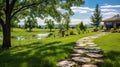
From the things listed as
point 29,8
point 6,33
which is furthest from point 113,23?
point 6,33

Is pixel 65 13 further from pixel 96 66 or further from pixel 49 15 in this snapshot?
→ pixel 96 66

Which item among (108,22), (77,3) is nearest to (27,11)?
(77,3)

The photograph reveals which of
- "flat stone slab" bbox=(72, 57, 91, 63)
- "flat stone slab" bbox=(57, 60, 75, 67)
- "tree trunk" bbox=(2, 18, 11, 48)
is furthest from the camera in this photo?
"tree trunk" bbox=(2, 18, 11, 48)

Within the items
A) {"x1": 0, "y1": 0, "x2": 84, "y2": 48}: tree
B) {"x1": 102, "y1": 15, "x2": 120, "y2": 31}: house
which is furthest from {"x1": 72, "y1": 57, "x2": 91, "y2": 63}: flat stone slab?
{"x1": 102, "y1": 15, "x2": 120, "y2": 31}: house

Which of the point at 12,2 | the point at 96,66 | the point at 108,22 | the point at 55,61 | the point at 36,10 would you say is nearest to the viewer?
the point at 96,66

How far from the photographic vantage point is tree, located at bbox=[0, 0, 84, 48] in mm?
16469

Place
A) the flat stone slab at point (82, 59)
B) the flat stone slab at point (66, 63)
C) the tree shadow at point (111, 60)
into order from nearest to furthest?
the flat stone slab at point (66, 63), the tree shadow at point (111, 60), the flat stone slab at point (82, 59)

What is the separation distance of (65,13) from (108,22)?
2575cm

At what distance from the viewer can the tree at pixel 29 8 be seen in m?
16.5

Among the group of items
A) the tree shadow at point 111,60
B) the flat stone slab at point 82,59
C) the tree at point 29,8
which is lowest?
the tree shadow at point 111,60

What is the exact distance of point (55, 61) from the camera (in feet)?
22.6

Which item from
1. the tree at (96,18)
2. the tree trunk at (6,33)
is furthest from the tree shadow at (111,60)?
the tree at (96,18)

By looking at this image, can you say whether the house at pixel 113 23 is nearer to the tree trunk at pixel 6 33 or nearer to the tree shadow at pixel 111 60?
the tree trunk at pixel 6 33

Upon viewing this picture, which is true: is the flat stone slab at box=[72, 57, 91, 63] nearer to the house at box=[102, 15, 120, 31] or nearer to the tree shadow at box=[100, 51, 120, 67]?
the tree shadow at box=[100, 51, 120, 67]
